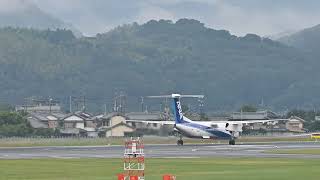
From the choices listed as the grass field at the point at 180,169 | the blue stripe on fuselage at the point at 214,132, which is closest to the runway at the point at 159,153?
the grass field at the point at 180,169

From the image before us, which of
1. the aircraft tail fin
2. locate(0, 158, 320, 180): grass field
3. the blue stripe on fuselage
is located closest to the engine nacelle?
the blue stripe on fuselage

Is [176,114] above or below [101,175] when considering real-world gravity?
above

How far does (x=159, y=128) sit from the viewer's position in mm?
198375

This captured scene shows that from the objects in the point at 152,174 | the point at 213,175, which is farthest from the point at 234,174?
the point at 152,174

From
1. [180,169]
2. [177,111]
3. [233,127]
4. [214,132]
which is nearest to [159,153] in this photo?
[180,169]

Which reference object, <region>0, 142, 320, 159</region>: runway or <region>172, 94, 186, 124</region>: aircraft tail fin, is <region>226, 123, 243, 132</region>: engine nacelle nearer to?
<region>172, 94, 186, 124</region>: aircraft tail fin

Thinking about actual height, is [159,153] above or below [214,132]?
below

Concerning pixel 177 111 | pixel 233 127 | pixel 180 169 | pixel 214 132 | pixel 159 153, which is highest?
pixel 177 111

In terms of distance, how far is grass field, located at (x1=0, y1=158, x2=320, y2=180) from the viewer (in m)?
65.7

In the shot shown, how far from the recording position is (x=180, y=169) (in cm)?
A: 7469

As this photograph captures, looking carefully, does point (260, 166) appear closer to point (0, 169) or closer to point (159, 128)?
point (0, 169)

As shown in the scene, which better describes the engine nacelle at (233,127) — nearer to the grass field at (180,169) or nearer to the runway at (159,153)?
the runway at (159,153)

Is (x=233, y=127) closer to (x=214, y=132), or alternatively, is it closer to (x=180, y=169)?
(x=214, y=132)

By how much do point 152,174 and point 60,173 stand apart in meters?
7.03
